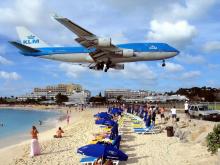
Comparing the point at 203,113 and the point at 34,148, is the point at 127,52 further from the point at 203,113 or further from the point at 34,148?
the point at 34,148

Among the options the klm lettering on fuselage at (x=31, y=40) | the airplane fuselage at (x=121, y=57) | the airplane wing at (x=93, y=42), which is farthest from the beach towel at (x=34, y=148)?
the klm lettering on fuselage at (x=31, y=40)

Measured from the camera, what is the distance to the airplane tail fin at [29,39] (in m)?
32.7

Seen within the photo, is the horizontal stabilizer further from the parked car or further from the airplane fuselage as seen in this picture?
the parked car

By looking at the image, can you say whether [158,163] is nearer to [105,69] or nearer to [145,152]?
[145,152]

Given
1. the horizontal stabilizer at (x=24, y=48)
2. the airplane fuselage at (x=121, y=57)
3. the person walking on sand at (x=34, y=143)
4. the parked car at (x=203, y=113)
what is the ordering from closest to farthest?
the person walking on sand at (x=34, y=143) < the airplane fuselage at (x=121, y=57) < the horizontal stabilizer at (x=24, y=48) < the parked car at (x=203, y=113)

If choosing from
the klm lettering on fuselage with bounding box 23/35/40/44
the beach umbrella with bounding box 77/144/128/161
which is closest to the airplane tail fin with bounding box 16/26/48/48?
the klm lettering on fuselage with bounding box 23/35/40/44

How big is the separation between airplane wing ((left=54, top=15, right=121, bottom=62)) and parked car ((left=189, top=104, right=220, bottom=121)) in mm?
9898

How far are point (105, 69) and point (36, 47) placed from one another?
6.89 m

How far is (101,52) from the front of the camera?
28.7 meters

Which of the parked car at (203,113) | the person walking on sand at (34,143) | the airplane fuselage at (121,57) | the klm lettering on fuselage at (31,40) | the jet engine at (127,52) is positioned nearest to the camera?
the person walking on sand at (34,143)

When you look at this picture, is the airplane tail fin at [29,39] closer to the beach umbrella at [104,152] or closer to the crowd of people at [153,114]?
the crowd of people at [153,114]

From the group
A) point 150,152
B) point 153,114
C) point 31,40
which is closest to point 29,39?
point 31,40

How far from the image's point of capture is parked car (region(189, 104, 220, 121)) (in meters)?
30.9

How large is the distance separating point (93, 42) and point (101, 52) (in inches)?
89.7
